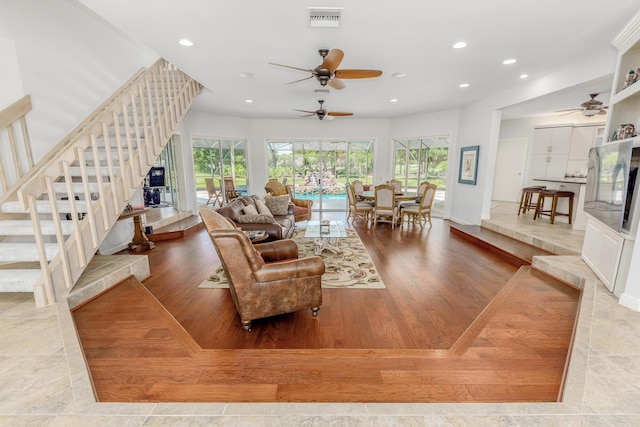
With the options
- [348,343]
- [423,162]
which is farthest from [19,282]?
[423,162]

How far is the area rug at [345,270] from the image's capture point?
10.9 feet

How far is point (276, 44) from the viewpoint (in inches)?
123

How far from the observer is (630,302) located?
7.77 feet

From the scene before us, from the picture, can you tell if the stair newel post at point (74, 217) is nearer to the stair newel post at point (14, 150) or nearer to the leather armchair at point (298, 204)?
the stair newel post at point (14, 150)

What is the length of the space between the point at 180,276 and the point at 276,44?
3.13 metres

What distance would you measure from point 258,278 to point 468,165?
5861 millimetres

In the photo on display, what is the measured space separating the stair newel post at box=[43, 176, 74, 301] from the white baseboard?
498 centimetres

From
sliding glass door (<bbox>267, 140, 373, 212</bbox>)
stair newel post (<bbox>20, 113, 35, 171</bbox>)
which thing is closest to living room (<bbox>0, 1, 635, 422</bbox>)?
stair newel post (<bbox>20, 113, 35, 171</bbox>)

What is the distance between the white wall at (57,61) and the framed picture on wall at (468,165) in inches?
277

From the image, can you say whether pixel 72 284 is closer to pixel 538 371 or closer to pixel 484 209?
pixel 538 371

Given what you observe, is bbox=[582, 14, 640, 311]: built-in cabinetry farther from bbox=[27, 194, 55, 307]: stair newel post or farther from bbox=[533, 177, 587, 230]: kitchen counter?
bbox=[27, 194, 55, 307]: stair newel post

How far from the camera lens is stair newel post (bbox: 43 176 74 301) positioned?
7.54ft

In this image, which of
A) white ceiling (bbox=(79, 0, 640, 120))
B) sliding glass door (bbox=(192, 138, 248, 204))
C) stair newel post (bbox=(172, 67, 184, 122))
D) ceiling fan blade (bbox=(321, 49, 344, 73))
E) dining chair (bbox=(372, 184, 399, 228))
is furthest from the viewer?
sliding glass door (bbox=(192, 138, 248, 204))

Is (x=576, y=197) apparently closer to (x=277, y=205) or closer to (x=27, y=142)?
(x=277, y=205)
